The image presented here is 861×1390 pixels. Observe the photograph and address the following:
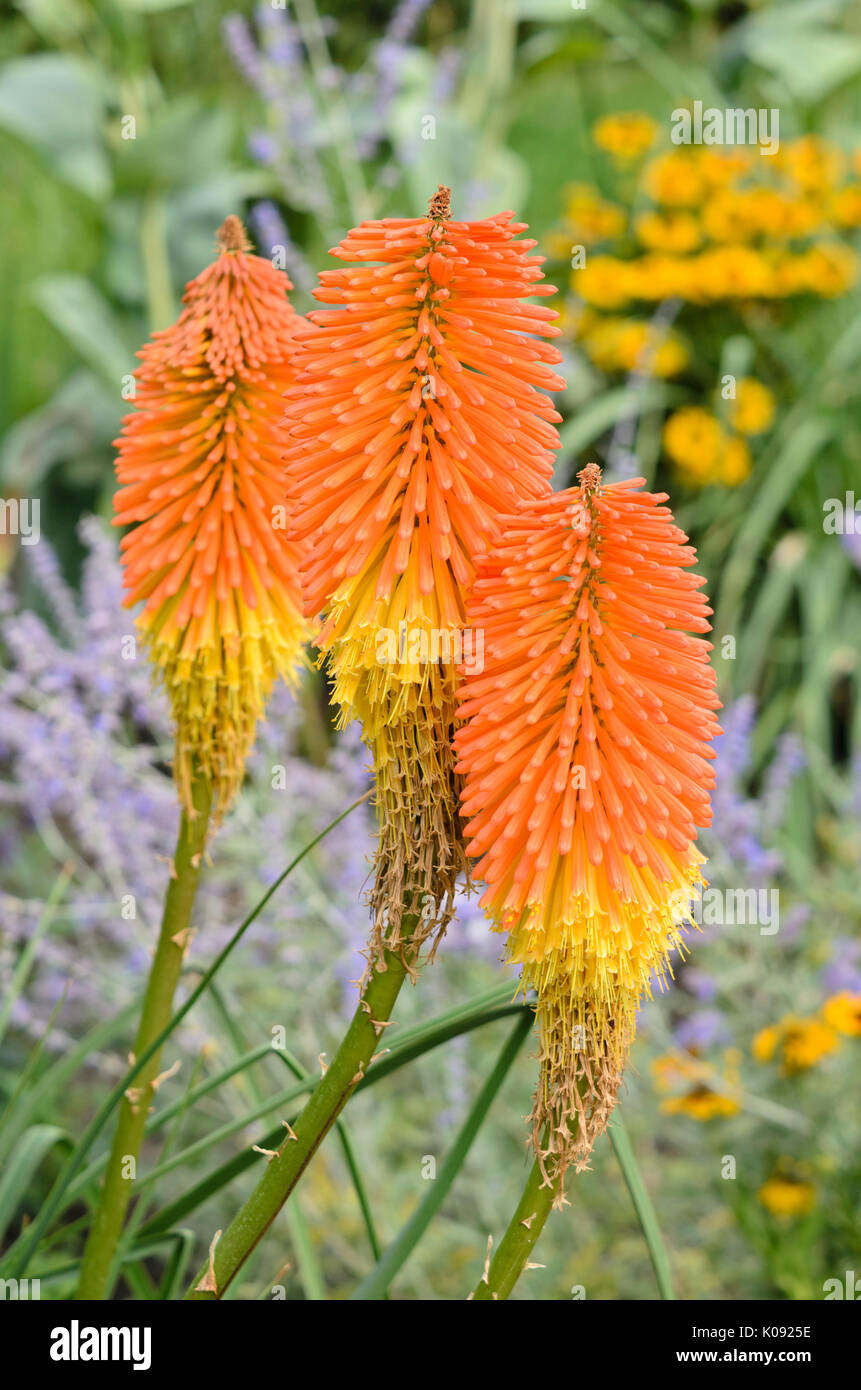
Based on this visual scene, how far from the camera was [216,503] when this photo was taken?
133 cm

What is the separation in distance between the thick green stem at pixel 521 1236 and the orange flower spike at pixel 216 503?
530 millimetres

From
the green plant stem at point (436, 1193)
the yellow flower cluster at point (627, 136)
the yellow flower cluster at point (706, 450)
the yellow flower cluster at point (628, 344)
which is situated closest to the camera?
the green plant stem at point (436, 1193)

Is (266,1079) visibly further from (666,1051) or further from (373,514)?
(373,514)

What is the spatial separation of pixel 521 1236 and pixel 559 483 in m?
3.38

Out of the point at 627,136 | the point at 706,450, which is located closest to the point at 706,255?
the point at 627,136

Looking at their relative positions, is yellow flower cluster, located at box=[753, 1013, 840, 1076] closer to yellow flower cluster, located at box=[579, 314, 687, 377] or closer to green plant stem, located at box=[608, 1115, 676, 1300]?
green plant stem, located at box=[608, 1115, 676, 1300]

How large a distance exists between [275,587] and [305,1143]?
1.81ft

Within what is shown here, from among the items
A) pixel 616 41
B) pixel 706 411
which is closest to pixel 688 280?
pixel 706 411

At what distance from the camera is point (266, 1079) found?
9.62ft

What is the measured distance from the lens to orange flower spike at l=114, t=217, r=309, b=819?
131 cm

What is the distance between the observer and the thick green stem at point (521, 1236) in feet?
3.58

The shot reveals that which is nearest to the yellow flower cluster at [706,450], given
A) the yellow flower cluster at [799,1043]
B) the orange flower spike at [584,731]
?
the yellow flower cluster at [799,1043]

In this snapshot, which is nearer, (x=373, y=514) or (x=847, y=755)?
(x=373, y=514)

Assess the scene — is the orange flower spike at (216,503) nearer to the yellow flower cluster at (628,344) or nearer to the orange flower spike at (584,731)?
the orange flower spike at (584,731)
